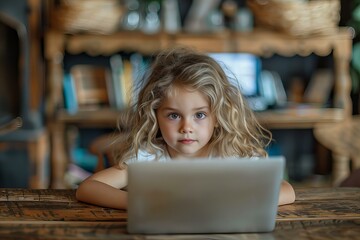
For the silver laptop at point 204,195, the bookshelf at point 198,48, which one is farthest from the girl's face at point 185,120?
the bookshelf at point 198,48

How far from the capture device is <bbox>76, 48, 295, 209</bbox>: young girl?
1582 millimetres

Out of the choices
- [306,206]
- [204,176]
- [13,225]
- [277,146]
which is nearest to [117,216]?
[13,225]

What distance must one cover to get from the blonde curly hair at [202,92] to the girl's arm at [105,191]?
A: 0.05 meters

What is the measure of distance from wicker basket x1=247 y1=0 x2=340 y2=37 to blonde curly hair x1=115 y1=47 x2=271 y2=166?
194 cm

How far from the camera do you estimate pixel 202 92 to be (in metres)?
1.60

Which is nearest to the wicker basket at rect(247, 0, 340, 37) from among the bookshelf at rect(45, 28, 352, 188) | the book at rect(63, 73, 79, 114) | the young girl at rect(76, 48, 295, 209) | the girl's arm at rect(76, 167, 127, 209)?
the bookshelf at rect(45, 28, 352, 188)

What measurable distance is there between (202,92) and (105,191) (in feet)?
1.06

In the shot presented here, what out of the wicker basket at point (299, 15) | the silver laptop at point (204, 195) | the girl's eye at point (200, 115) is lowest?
the silver laptop at point (204, 195)

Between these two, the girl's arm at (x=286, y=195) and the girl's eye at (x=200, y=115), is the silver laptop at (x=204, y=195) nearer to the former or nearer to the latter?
the girl's arm at (x=286, y=195)

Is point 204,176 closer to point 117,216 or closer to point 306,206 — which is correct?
point 117,216

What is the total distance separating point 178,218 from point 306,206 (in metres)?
0.42

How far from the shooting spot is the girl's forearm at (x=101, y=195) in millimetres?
1476

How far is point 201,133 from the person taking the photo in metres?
1.61

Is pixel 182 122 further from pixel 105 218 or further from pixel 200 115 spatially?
pixel 105 218
